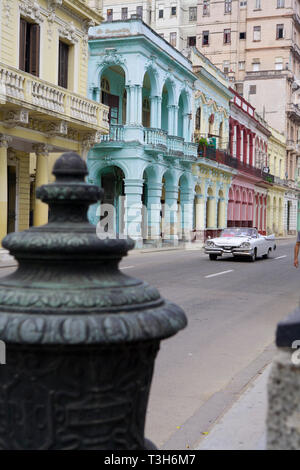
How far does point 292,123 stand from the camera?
209ft

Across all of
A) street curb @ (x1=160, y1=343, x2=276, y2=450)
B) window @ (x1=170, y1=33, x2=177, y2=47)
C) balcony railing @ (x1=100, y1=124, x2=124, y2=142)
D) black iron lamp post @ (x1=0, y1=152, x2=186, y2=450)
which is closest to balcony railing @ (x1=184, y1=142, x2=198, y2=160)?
balcony railing @ (x1=100, y1=124, x2=124, y2=142)

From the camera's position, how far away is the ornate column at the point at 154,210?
28250mm

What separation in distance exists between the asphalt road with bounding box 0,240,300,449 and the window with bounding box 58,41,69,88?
9.49 metres

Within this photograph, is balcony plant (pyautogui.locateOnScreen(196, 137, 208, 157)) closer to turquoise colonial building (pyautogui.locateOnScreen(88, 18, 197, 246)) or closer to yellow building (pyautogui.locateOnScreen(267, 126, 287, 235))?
turquoise colonial building (pyautogui.locateOnScreen(88, 18, 197, 246))

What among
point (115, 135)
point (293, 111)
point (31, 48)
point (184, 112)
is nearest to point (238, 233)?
point (115, 135)

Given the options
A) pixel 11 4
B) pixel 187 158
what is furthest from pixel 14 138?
pixel 187 158

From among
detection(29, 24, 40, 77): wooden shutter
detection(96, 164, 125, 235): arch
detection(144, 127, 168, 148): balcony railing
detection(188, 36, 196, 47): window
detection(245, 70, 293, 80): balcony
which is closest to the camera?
detection(29, 24, 40, 77): wooden shutter

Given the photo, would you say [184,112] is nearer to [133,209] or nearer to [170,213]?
[170,213]

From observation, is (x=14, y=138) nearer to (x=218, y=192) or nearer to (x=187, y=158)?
(x=187, y=158)

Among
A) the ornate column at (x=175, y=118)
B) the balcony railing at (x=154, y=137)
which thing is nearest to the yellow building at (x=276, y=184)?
the ornate column at (x=175, y=118)

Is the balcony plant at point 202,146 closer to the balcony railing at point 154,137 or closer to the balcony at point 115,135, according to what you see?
the balcony railing at point 154,137

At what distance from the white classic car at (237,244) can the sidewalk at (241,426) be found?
15.9 meters

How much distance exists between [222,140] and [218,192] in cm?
377

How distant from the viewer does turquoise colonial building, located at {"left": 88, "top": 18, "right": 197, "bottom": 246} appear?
2614cm
